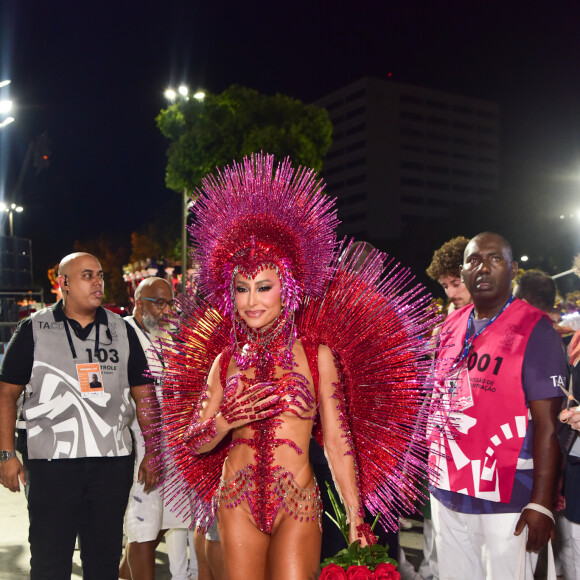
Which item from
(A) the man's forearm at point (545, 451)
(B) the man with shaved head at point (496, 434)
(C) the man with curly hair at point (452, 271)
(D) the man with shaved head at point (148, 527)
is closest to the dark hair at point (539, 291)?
(C) the man with curly hair at point (452, 271)

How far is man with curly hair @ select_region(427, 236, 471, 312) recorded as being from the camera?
16.6ft

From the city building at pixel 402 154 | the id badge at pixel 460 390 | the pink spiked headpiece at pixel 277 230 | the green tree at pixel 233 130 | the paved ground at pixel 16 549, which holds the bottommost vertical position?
the paved ground at pixel 16 549

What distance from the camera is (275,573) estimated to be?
2.77 m

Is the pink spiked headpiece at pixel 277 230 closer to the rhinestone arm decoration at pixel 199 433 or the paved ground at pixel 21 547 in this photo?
the rhinestone arm decoration at pixel 199 433

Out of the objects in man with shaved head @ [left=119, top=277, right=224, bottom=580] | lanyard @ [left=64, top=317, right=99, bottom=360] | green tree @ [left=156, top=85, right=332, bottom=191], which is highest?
green tree @ [left=156, top=85, right=332, bottom=191]

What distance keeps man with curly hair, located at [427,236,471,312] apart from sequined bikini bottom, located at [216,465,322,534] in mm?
2564

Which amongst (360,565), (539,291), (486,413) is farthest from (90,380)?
(539,291)

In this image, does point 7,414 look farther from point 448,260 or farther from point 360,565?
point 448,260

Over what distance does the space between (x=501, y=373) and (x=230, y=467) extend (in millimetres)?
1394

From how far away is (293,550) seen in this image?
2766mm

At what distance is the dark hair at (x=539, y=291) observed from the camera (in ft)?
19.1

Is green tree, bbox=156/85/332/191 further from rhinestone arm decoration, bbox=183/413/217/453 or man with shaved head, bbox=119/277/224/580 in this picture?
rhinestone arm decoration, bbox=183/413/217/453

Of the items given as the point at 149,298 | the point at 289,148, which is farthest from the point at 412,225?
the point at 149,298

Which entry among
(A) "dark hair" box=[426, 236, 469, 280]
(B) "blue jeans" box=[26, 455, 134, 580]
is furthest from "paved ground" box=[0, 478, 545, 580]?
(A) "dark hair" box=[426, 236, 469, 280]
